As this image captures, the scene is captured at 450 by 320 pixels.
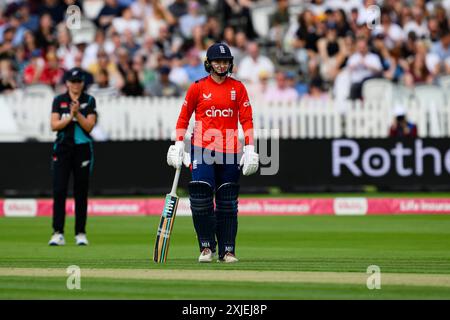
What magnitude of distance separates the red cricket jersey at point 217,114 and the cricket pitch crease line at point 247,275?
1308 mm

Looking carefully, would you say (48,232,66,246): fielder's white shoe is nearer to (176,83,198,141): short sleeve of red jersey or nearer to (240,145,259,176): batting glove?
(176,83,198,141): short sleeve of red jersey

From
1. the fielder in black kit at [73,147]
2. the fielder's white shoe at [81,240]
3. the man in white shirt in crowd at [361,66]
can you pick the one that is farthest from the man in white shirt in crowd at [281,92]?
the fielder's white shoe at [81,240]

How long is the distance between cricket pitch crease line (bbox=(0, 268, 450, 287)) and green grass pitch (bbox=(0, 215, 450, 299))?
56mm

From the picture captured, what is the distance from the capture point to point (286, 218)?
1806cm

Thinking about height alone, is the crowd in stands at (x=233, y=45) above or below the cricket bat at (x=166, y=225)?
above

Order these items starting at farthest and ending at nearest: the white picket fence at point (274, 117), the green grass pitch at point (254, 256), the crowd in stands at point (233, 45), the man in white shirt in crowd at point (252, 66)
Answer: the man in white shirt in crowd at point (252, 66) → the crowd in stands at point (233, 45) → the white picket fence at point (274, 117) → the green grass pitch at point (254, 256)

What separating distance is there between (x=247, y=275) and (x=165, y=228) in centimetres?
133

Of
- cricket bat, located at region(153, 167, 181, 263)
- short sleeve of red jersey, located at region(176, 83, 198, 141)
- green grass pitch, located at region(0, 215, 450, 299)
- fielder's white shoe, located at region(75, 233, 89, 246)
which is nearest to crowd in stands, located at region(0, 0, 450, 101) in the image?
green grass pitch, located at region(0, 215, 450, 299)

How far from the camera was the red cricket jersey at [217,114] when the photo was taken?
37.2 ft

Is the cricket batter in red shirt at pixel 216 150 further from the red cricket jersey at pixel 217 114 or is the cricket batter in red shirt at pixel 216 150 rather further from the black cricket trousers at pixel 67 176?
the black cricket trousers at pixel 67 176

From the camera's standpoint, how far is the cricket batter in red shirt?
11344mm

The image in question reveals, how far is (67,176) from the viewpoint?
13.9m

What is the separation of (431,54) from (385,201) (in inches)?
246

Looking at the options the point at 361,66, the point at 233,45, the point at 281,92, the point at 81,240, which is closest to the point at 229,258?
the point at 81,240
